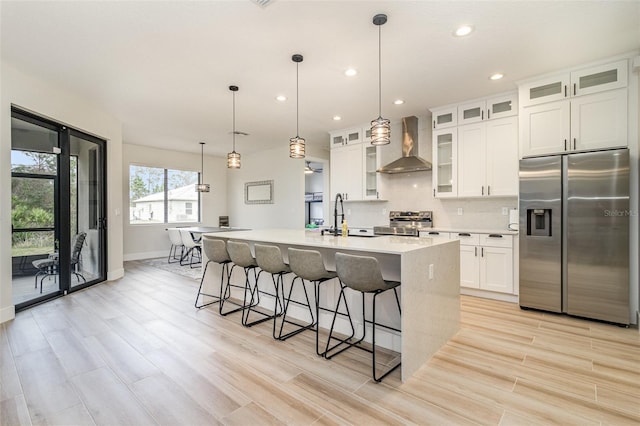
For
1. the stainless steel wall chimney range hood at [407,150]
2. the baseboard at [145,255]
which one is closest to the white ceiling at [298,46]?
the stainless steel wall chimney range hood at [407,150]

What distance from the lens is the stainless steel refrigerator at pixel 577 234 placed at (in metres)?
3.17

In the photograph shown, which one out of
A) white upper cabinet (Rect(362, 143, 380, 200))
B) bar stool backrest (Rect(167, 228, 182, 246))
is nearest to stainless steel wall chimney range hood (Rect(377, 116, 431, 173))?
white upper cabinet (Rect(362, 143, 380, 200))

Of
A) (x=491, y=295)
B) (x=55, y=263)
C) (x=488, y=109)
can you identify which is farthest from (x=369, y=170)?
(x=55, y=263)

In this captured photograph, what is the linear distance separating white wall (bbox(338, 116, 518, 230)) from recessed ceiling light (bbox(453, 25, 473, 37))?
246cm

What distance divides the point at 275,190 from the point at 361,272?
19.6 feet

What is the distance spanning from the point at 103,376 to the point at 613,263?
15.7 ft

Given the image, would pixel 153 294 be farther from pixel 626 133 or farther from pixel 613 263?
pixel 626 133

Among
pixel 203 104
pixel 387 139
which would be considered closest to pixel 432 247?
pixel 387 139

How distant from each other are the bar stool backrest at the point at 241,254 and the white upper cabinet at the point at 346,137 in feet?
11.3

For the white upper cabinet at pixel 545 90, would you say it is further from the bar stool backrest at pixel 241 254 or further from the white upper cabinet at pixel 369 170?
the bar stool backrest at pixel 241 254

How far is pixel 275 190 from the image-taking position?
26.1 feet

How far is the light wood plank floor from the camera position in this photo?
6.00 feet

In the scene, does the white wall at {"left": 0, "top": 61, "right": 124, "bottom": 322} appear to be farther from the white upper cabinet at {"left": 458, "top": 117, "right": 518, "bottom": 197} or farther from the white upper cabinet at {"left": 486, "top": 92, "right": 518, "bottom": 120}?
the white upper cabinet at {"left": 486, "top": 92, "right": 518, "bottom": 120}

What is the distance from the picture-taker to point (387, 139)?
2.94 m
